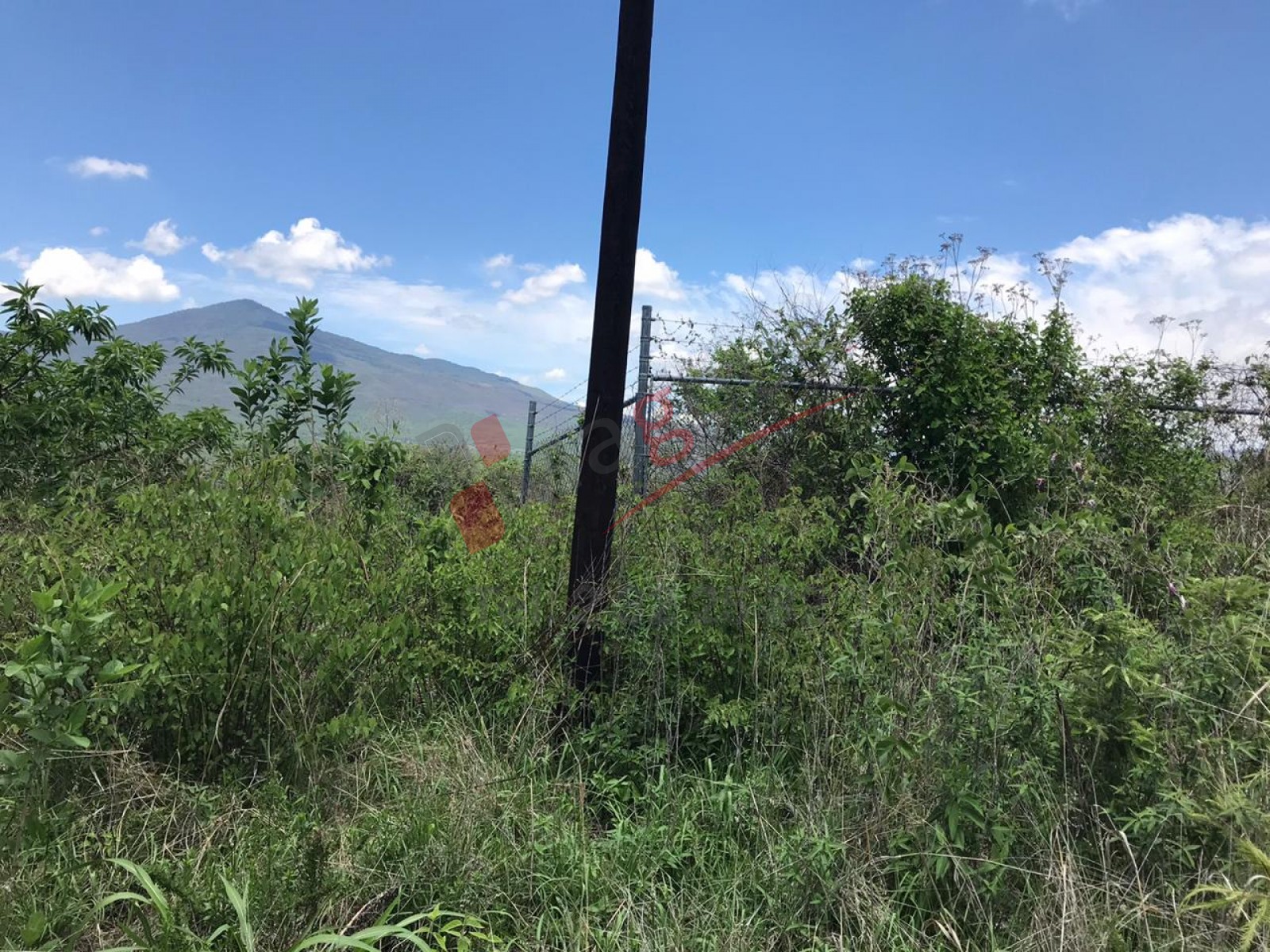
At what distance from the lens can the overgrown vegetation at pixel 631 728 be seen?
2.03m

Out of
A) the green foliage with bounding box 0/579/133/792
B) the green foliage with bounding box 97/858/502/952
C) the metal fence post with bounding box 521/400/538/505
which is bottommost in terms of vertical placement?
the green foliage with bounding box 97/858/502/952

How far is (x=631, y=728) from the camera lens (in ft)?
10.1

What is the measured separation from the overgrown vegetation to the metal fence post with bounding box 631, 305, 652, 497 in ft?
5.04

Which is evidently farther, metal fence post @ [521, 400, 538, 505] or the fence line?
metal fence post @ [521, 400, 538, 505]

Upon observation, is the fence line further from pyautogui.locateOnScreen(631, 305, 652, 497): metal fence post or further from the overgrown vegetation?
the overgrown vegetation

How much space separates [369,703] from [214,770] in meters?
0.59

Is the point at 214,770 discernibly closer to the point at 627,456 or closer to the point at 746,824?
the point at 746,824

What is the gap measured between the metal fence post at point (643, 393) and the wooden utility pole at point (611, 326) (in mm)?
2250

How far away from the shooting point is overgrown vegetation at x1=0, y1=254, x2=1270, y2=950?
2.03 metres

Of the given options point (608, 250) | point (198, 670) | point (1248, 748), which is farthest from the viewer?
point (608, 250)

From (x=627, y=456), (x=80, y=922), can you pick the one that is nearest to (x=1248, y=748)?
(x=80, y=922)

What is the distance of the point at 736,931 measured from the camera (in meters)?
2.06

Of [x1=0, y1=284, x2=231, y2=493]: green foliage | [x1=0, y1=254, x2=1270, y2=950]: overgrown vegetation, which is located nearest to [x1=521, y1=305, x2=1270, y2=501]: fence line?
[x1=0, y1=254, x2=1270, y2=950]: overgrown vegetation

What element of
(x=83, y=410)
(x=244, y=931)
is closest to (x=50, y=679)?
(x=244, y=931)
